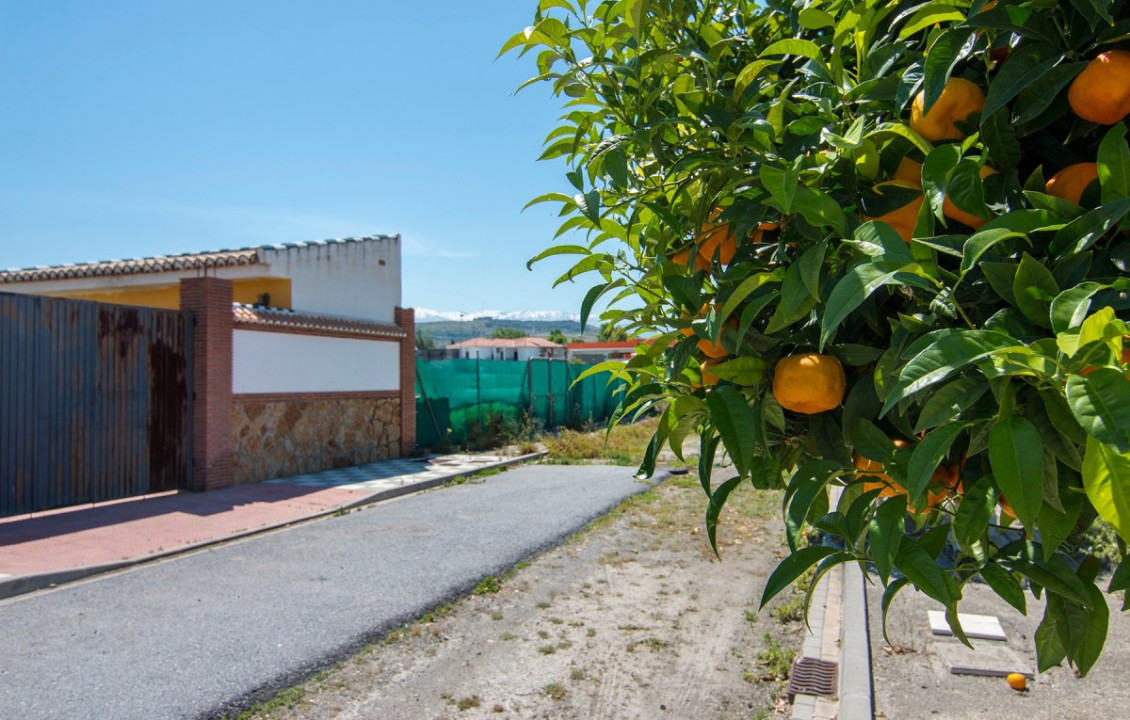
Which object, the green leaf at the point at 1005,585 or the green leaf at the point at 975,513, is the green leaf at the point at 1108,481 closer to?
the green leaf at the point at 975,513

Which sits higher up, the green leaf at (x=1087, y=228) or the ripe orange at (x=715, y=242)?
the ripe orange at (x=715, y=242)

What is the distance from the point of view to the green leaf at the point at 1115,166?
902 mm

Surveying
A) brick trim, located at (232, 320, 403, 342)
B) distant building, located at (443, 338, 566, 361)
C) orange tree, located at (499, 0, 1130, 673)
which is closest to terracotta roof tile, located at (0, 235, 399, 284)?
brick trim, located at (232, 320, 403, 342)

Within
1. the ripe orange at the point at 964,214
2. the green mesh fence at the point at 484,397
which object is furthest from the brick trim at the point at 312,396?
the ripe orange at the point at 964,214

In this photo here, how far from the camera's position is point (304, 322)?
1338cm

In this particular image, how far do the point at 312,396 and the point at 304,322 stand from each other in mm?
1278

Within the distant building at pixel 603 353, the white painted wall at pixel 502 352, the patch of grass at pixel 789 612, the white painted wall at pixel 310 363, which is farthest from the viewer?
the white painted wall at pixel 502 352

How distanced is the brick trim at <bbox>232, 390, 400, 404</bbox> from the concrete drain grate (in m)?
9.52

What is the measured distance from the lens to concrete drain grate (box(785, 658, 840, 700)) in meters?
4.43

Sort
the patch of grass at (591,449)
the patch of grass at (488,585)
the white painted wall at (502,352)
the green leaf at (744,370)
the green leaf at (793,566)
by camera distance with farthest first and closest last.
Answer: the white painted wall at (502,352) < the patch of grass at (591,449) < the patch of grass at (488,585) < the green leaf at (744,370) < the green leaf at (793,566)

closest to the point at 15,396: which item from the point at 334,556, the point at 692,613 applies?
the point at 334,556

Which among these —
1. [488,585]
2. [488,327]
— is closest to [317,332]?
[488,585]

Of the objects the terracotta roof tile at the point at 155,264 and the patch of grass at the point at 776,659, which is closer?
the patch of grass at the point at 776,659

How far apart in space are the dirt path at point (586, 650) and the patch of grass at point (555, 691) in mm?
11
